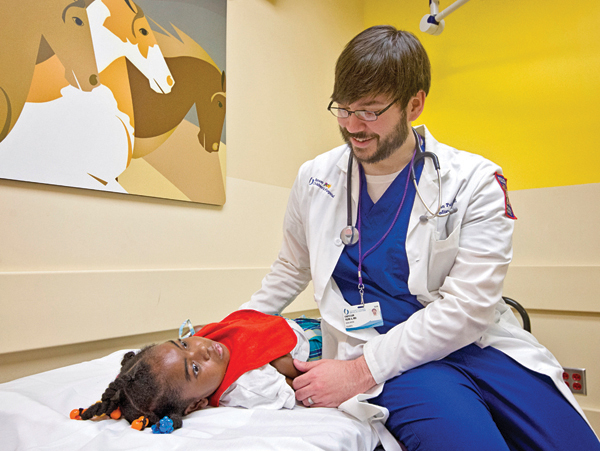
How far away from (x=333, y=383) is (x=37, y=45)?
152 cm

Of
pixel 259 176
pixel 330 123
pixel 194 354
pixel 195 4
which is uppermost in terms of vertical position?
pixel 195 4

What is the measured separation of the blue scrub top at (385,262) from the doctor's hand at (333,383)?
0.17 metres

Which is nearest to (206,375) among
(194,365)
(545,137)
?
(194,365)

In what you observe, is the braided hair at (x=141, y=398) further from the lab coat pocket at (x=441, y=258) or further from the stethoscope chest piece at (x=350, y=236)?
the lab coat pocket at (x=441, y=258)

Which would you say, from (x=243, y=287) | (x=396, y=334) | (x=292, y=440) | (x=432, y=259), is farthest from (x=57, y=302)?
(x=432, y=259)

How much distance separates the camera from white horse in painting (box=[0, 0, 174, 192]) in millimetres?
1371

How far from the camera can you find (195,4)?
195 cm

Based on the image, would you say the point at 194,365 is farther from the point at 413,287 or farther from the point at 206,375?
the point at 413,287

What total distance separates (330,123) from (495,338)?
2.15 meters

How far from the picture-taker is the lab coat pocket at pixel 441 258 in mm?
1108

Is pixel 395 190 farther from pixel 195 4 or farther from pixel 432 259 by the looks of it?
pixel 195 4

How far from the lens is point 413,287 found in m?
1.12

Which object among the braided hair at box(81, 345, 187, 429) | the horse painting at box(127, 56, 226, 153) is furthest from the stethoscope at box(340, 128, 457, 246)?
the horse painting at box(127, 56, 226, 153)

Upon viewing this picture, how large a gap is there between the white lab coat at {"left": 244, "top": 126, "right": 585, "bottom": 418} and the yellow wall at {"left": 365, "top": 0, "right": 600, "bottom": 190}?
1270 millimetres
